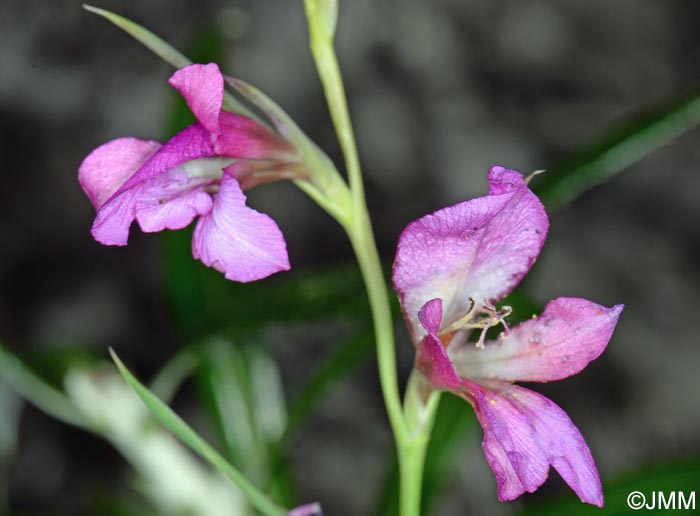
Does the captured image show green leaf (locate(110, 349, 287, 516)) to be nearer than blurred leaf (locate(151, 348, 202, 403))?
Yes

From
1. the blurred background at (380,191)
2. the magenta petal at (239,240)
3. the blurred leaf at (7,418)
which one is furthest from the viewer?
the blurred background at (380,191)

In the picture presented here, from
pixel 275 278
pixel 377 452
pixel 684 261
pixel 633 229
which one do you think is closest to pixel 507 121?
pixel 633 229

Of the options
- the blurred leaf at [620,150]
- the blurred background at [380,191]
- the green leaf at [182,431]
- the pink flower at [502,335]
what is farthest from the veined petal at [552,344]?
the blurred background at [380,191]

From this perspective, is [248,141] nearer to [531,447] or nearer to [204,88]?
[204,88]

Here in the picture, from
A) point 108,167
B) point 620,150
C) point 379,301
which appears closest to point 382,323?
point 379,301

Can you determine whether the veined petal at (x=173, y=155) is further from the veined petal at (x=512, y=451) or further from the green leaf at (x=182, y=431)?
the veined petal at (x=512, y=451)

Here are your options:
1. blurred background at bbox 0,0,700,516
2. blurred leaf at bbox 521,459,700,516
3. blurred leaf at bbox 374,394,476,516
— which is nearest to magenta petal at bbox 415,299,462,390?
blurred leaf at bbox 521,459,700,516

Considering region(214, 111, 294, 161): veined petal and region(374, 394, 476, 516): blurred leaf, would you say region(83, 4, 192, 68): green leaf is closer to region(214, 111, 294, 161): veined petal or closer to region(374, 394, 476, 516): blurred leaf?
region(214, 111, 294, 161): veined petal
